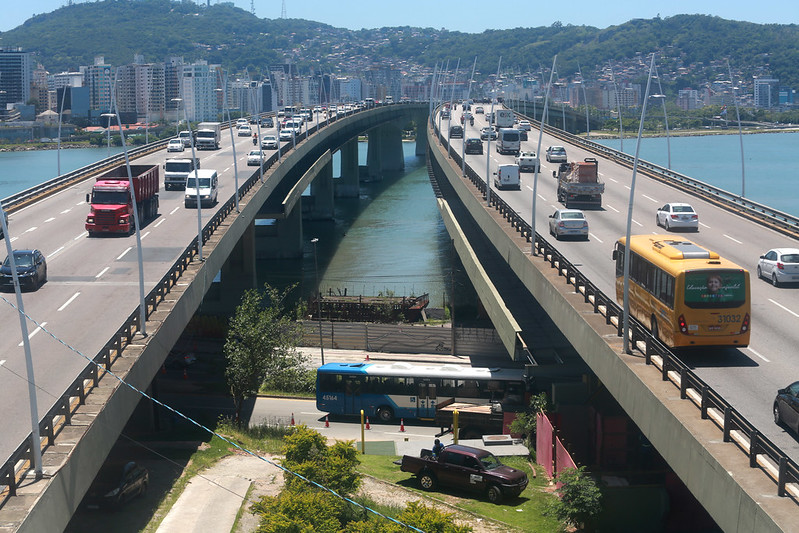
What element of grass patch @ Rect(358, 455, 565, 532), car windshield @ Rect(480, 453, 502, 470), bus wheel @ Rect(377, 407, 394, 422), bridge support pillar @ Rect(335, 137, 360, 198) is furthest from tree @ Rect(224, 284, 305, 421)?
A: bridge support pillar @ Rect(335, 137, 360, 198)

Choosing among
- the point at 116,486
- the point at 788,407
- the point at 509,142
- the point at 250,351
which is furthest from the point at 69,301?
the point at 509,142

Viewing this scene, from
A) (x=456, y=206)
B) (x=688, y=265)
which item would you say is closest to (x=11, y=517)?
(x=688, y=265)

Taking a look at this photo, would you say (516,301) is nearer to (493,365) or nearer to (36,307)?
(493,365)

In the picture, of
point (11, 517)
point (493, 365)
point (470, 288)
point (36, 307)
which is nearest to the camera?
point (11, 517)

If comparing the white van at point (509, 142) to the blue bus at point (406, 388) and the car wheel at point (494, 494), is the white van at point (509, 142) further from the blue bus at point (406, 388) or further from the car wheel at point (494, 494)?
the car wheel at point (494, 494)

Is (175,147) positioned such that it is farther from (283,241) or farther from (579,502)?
(579,502)

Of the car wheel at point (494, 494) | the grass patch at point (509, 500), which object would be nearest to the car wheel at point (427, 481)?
the grass patch at point (509, 500)
